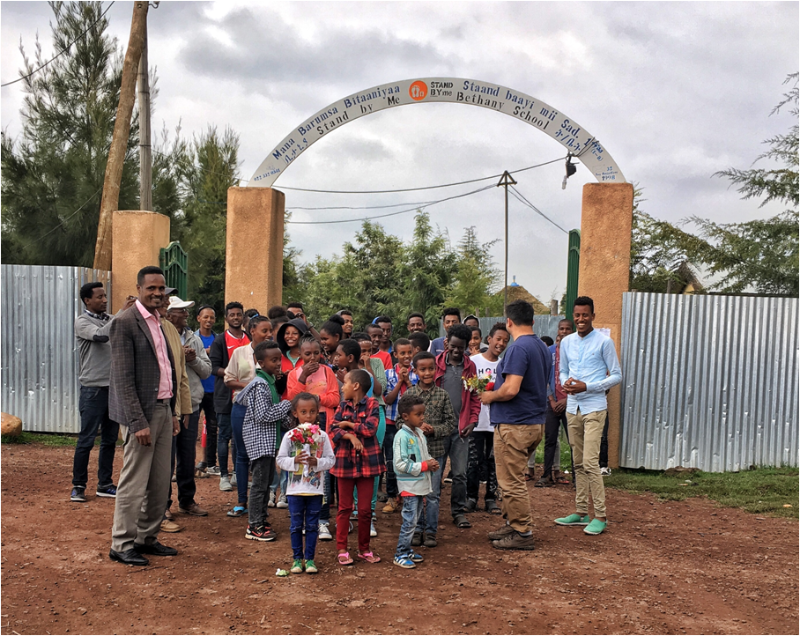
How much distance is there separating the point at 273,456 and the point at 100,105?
15879mm

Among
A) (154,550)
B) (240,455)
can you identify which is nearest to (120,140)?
(240,455)

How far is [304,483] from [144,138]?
10.5m

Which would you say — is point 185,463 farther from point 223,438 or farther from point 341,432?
point 341,432

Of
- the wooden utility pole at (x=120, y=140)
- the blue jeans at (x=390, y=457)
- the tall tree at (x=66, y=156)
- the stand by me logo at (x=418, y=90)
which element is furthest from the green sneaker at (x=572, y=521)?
the tall tree at (x=66, y=156)

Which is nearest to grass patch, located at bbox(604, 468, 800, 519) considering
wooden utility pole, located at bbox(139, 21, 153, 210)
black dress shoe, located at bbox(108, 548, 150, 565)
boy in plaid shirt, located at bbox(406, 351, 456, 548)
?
boy in plaid shirt, located at bbox(406, 351, 456, 548)

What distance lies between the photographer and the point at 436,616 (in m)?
4.46

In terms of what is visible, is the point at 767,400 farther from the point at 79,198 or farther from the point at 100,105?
the point at 100,105

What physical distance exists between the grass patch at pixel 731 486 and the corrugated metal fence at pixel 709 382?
0.25 m

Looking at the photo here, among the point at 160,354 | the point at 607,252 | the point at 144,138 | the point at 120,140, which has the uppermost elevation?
the point at 144,138

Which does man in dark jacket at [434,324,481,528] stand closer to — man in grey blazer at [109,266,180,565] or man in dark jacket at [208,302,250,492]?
man in dark jacket at [208,302,250,492]

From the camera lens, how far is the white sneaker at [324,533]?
6.02m

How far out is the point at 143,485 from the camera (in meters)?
5.33

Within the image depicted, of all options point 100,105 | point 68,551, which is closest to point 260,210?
point 68,551

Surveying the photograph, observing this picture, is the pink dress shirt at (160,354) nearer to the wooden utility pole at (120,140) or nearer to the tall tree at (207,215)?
the wooden utility pole at (120,140)
